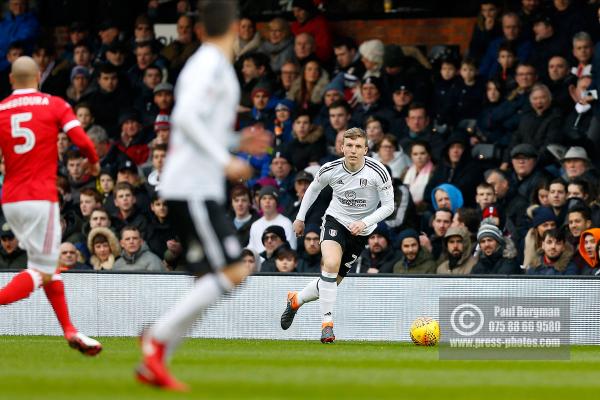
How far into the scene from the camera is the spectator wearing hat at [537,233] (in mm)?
16047

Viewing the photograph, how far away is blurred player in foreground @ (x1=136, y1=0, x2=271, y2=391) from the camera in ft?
26.5

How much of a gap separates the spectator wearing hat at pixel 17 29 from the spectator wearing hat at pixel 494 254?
31.3 ft

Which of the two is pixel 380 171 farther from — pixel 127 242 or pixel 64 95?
pixel 64 95

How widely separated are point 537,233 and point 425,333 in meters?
2.48

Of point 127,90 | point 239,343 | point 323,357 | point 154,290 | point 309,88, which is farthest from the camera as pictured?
point 127,90

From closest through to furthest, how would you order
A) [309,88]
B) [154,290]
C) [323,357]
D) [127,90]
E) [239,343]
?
1. [323,357]
2. [239,343]
3. [154,290]
4. [309,88]
5. [127,90]

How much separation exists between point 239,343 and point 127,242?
11.8 feet

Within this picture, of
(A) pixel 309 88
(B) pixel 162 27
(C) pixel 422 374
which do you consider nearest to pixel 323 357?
(C) pixel 422 374

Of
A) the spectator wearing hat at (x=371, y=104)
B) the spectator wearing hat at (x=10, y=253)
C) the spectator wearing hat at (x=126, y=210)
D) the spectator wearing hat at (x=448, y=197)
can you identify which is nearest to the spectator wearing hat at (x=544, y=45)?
the spectator wearing hat at (x=371, y=104)

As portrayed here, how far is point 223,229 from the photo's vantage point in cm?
827

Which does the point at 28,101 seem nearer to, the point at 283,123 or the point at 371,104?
the point at 371,104

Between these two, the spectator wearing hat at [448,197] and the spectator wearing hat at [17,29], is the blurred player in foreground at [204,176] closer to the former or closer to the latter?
the spectator wearing hat at [448,197]

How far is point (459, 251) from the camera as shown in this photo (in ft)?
53.9

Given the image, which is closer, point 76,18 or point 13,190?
point 13,190
